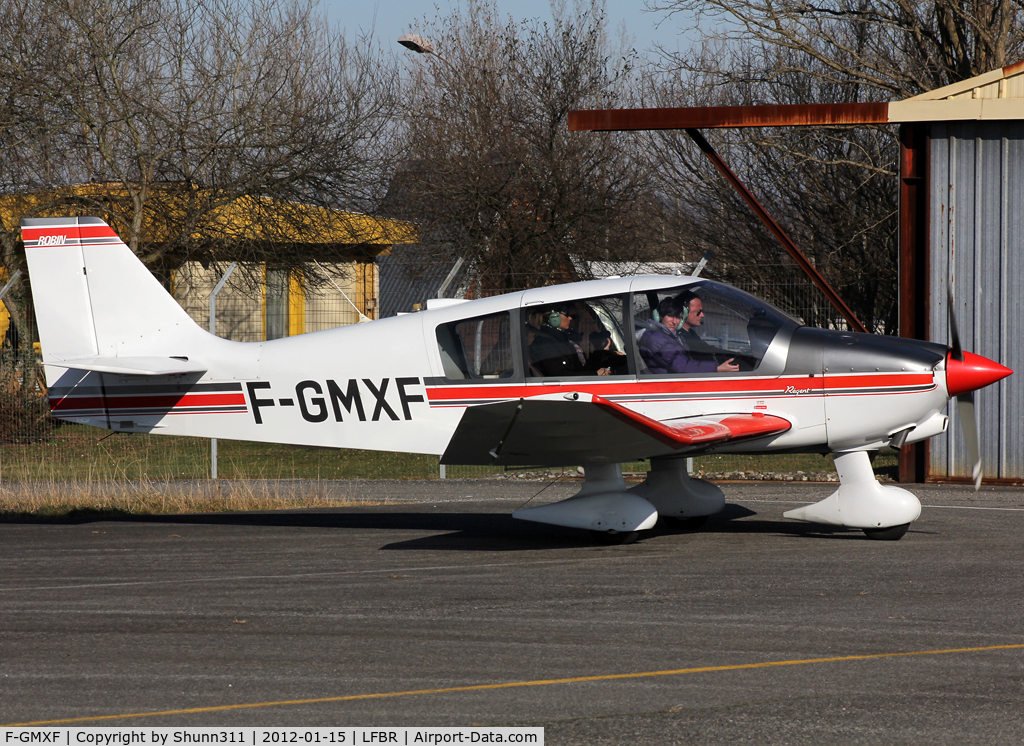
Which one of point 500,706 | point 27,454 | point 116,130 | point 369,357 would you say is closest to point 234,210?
point 116,130

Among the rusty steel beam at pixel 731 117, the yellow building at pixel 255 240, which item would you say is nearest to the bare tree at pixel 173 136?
the yellow building at pixel 255 240

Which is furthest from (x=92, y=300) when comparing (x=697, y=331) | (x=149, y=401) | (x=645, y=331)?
(x=697, y=331)

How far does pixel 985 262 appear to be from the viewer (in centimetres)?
1202

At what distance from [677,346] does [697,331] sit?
191mm

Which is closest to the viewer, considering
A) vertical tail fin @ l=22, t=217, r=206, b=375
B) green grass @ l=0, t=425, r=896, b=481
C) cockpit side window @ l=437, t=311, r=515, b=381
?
cockpit side window @ l=437, t=311, r=515, b=381

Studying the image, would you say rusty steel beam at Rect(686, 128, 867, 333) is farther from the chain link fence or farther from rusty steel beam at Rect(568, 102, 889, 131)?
the chain link fence

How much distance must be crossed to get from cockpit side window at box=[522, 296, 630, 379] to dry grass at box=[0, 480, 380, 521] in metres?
3.94

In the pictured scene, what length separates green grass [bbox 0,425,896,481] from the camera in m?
14.0

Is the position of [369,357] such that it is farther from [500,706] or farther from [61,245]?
[500,706]

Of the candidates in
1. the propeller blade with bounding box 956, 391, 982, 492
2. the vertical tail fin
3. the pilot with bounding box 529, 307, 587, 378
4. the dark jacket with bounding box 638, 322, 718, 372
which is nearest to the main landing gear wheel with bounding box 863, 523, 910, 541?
the propeller blade with bounding box 956, 391, 982, 492

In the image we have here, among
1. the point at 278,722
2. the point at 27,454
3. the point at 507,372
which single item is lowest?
the point at 27,454

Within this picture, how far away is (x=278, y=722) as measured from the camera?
13.2 feet

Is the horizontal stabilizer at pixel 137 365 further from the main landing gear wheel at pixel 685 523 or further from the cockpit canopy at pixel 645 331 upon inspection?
the main landing gear wheel at pixel 685 523

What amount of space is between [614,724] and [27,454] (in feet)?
45.3
